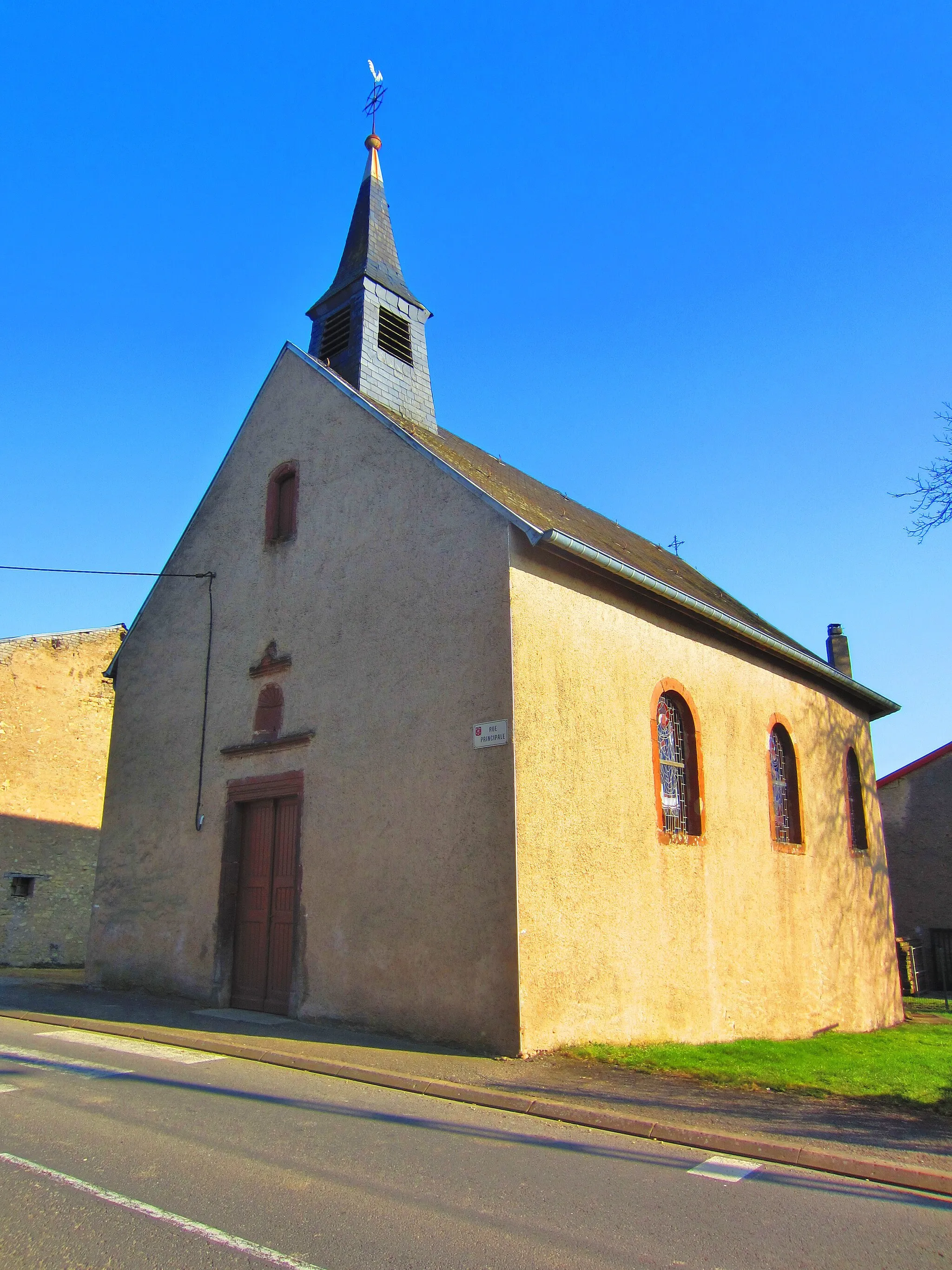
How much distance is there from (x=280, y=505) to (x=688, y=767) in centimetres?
663

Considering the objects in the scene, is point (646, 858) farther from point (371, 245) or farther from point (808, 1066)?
point (371, 245)

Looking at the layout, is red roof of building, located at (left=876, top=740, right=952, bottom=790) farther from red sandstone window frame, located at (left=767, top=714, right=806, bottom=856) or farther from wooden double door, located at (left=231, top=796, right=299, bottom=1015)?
wooden double door, located at (left=231, top=796, right=299, bottom=1015)

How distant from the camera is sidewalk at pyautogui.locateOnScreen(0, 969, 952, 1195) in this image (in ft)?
17.2

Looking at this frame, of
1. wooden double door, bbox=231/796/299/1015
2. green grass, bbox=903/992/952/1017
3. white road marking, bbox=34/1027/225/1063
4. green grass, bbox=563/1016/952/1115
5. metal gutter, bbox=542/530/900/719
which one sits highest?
metal gutter, bbox=542/530/900/719

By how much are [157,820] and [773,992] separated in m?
8.83

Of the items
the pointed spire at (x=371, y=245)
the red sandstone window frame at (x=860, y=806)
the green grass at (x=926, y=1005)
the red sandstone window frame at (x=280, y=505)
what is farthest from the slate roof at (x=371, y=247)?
the green grass at (x=926, y=1005)

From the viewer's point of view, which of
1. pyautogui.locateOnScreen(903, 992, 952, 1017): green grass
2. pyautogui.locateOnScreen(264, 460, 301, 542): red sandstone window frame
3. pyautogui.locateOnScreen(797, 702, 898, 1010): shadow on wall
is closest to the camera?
pyautogui.locateOnScreen(264, 460, 301, 542): red sandstone window frame

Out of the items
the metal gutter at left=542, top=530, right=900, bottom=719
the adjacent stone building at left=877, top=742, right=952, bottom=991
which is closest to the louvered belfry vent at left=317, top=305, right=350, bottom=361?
the metal gutter at left=542, top=530, right=900, bottom=719

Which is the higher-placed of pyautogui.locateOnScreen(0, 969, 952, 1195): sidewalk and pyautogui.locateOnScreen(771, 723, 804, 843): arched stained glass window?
pyautogui.locateOnScreen(771, 723, 804, 843): arched stained glass window

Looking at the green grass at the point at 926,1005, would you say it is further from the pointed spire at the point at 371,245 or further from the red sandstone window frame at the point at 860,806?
the pointed spire at the point at 371,245

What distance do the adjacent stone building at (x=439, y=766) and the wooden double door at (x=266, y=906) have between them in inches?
1.7

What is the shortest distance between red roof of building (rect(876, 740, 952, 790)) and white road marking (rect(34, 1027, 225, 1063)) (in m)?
20.3

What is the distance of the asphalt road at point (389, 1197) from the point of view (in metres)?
3.70

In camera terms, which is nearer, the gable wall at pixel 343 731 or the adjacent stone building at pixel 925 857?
the gable wall at pixel 343 731
